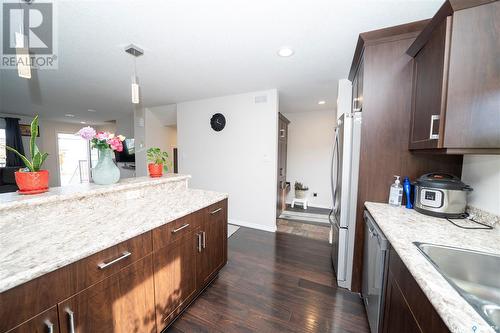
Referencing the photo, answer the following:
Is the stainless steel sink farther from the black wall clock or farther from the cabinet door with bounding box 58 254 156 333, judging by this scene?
the black wall clock

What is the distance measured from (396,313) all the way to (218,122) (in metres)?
3.31

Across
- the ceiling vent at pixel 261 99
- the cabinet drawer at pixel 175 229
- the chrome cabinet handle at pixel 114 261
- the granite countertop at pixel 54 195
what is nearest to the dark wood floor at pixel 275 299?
the cabinet drawer at pixel 175 229

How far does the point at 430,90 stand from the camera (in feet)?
3.96

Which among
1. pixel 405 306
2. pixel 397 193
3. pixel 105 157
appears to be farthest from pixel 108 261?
pixel 397 193

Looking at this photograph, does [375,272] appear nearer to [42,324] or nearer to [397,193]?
[397,193]

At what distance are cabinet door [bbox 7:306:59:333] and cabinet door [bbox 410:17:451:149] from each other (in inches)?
82.9

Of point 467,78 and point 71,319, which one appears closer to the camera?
point 71,319

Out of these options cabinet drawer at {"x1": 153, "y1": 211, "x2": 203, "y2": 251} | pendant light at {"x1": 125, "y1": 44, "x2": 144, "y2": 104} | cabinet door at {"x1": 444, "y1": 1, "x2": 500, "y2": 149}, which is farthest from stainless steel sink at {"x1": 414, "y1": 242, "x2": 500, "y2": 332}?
pendant light at {"x1": 125, "y1": 44, "x2": 144, "y2": 104}

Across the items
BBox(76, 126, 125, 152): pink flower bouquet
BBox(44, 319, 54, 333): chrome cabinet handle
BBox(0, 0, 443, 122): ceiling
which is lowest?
BBox(44, 319, 54, 333): chrome cabinet handle

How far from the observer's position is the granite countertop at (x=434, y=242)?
0.53 m

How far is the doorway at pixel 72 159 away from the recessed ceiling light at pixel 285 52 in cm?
810

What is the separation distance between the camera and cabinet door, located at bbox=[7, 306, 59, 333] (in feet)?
2.20

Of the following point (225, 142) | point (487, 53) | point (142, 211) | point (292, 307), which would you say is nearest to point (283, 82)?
point (225, 142)

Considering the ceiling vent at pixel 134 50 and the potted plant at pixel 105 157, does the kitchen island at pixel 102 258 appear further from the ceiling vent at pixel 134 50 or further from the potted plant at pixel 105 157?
the ceiling vent at pixel 134 50
